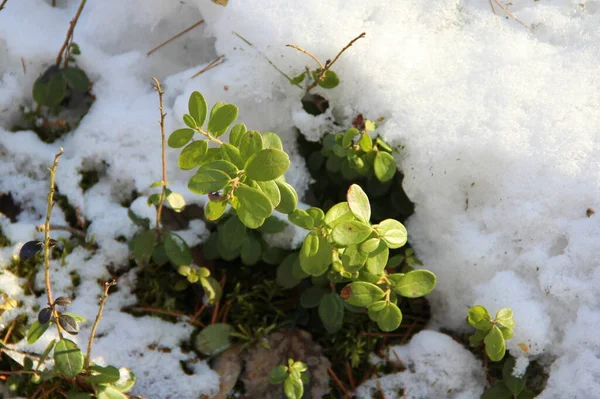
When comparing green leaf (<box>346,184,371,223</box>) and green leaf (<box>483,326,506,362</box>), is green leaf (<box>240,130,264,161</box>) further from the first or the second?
green leaf (<box>483,326,506,362</box>)

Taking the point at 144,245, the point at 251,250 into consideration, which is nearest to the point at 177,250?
the point at 144,245

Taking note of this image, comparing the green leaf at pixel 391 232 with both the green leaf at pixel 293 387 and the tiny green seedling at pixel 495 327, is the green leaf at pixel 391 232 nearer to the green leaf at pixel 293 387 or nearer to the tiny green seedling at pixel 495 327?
the tiny green seedling at pixel 495 327

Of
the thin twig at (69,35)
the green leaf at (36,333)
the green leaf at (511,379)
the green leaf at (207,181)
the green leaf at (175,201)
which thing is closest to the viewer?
the green leaf at (207,181)

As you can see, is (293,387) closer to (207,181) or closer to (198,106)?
(207,181)

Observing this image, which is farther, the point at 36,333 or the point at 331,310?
the point at 331,310

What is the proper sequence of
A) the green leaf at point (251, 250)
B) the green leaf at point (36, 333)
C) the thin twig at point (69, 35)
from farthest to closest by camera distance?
1. the thin twig at point (69, 35)
2. the green leaf at point (251, 250)
3. the green leaf at point (36, 333)

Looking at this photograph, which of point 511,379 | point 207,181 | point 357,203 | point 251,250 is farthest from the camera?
point 251,250

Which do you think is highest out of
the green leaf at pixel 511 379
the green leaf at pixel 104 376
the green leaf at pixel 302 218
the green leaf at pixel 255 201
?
the green leaf at pixel 255 201

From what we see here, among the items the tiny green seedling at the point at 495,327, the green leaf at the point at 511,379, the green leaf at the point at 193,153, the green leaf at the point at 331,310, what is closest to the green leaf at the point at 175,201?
the green leaf at the point at 193,153
